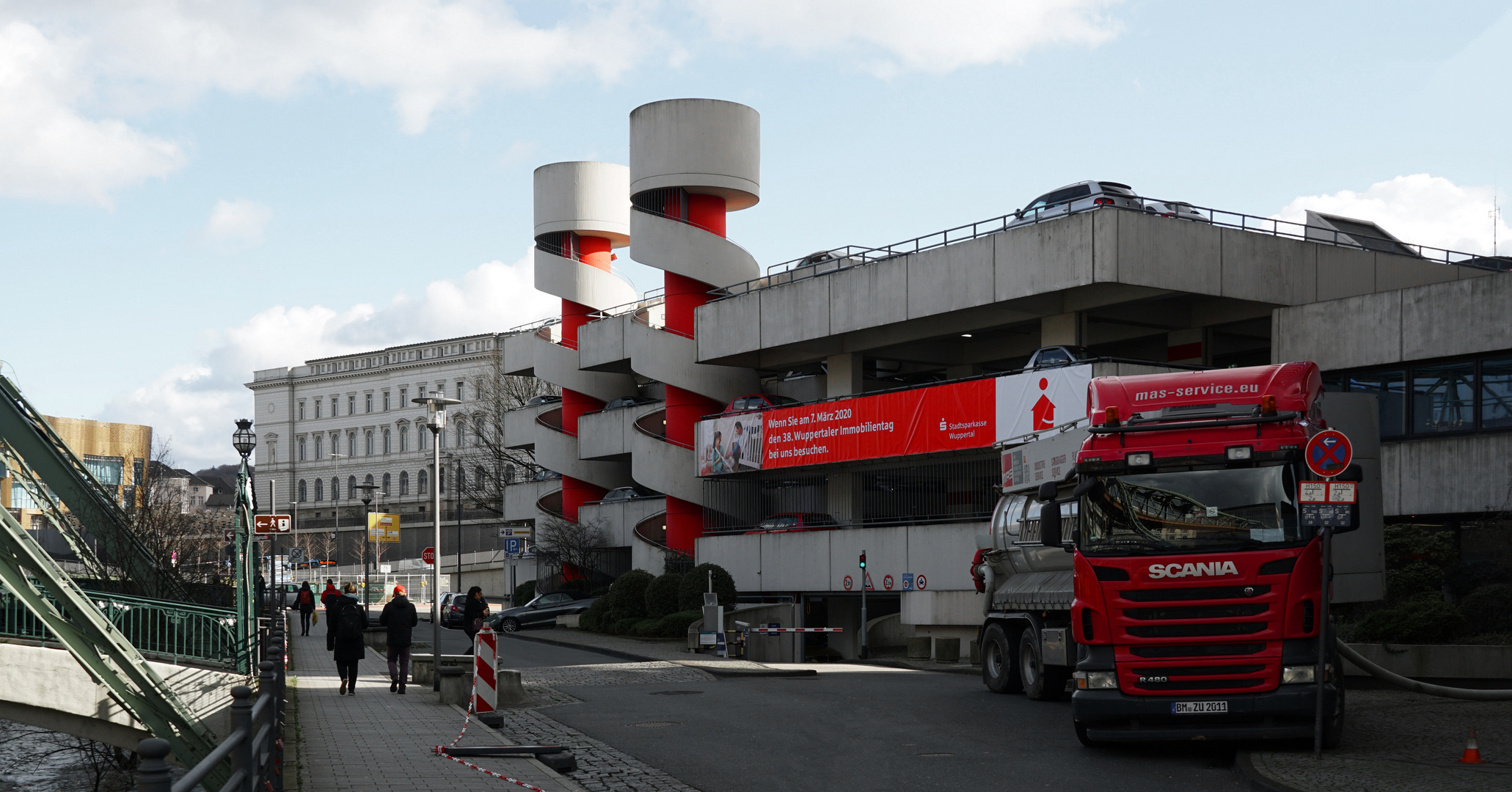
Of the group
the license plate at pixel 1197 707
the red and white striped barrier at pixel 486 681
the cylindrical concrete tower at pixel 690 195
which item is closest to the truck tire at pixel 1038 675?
the license plate at pixel 1197 707

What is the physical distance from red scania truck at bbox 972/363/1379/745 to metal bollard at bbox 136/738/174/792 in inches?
401

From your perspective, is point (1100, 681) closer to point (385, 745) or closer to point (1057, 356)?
point (385, 745)

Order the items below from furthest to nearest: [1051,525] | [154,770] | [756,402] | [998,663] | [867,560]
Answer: [756,402] < [867,560] < [998,663] < [1051,525] < [154,770]

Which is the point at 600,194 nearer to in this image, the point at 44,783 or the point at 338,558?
the point at 44,783

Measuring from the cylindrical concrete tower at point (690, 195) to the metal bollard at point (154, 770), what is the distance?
45.8m

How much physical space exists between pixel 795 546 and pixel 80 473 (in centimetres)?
2415

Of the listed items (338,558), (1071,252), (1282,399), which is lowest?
(338,558)

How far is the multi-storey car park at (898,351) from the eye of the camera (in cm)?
3158

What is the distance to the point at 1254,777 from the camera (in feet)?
38.5

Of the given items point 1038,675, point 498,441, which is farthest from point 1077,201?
point 498,441

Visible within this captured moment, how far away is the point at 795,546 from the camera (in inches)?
1802

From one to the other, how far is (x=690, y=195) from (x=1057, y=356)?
717 inches

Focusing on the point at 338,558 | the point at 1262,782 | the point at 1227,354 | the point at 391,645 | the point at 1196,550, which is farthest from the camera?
the point at 338,558

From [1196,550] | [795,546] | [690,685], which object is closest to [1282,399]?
[1196,550]
